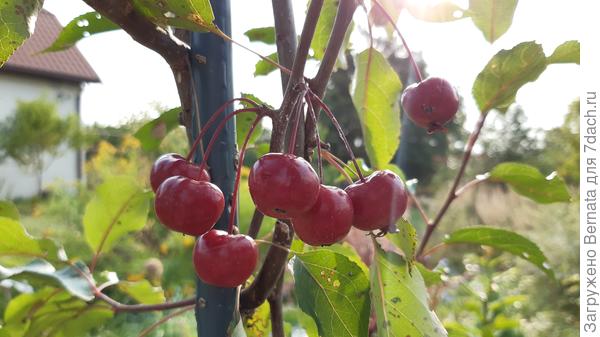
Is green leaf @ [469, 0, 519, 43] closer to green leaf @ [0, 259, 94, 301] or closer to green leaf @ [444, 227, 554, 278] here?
green leaf @ [444, 227, 554, 278]

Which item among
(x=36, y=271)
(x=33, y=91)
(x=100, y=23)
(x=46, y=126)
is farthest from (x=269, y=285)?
(x=33, y=91)

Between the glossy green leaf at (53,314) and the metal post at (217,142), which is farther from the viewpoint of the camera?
the glossy green leaf at (53,314)

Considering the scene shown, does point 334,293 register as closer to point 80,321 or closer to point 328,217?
point 328,217

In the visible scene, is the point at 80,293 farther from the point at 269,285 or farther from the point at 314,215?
the point at 314,215

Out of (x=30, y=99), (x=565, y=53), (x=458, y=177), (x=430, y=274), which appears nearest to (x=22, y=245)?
(x=430, y=274)

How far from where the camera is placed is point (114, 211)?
88 cm

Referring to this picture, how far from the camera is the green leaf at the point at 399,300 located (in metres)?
0.48

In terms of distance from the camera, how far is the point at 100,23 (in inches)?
25.7

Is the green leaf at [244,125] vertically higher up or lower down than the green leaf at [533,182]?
higher up

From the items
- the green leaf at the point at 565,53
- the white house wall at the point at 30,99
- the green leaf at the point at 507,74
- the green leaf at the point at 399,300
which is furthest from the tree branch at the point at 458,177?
the white house wall at the point at 30,99

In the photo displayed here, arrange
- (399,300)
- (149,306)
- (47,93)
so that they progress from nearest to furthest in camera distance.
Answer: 1. (399,300)
2. (149,306)
3. (47,93)

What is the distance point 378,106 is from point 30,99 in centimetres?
1260

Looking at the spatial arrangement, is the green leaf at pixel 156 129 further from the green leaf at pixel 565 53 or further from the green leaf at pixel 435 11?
the green leaf at pixel 565 53

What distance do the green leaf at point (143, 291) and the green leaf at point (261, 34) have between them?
18.0 inches
